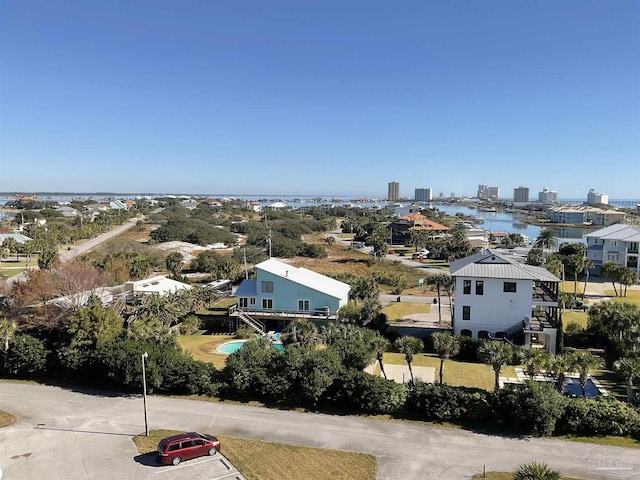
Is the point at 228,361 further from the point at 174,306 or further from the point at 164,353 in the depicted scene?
the point at 174,306

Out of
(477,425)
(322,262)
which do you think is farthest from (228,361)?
(322,262)

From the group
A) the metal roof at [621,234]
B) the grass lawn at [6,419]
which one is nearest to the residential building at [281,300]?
the grass lawn at [6,419]

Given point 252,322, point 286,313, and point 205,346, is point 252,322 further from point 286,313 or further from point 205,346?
point 205,346

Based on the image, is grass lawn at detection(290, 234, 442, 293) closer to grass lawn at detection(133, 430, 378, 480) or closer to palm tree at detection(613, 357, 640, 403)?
palm tree at detection(613, 357, 640, 403)

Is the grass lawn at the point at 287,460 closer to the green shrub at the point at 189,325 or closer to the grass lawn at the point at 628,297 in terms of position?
the green shrub at the point at 189,325

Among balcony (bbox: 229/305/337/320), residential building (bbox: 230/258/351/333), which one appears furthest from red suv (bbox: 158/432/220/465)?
balcony (bbox: 229/305/337/320)

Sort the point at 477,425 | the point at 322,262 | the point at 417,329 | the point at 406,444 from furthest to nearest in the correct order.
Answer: the point at 322,262, the point at 417,329, the point at 477,425, the point at 406,444

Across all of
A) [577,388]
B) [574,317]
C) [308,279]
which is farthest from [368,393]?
[574,317]

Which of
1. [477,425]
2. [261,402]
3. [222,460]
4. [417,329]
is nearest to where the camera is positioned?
[222,460]
